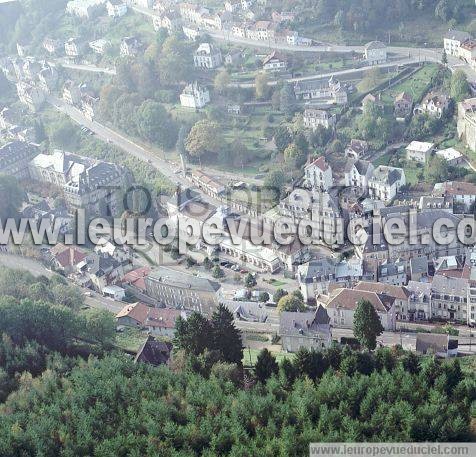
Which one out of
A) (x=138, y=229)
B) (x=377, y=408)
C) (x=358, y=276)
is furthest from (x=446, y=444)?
(x=138, y=229)

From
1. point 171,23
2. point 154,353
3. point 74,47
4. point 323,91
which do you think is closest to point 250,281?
point 154,353

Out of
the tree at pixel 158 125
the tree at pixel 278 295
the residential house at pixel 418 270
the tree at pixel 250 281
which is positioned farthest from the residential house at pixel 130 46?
the residential house at pixel 418 270

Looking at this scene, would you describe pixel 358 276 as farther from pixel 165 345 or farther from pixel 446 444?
pixel 446 444

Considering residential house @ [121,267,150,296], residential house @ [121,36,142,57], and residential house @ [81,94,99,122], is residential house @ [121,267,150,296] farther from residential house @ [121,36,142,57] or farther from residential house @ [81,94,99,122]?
residential house @ [121,36,142,57]

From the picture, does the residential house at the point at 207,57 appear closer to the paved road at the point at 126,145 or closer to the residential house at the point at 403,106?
the paved road at the point at 126,145

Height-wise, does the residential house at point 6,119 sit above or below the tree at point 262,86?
below

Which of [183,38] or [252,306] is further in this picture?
[183,38]

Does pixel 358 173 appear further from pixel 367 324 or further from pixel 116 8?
pixel 116 8
